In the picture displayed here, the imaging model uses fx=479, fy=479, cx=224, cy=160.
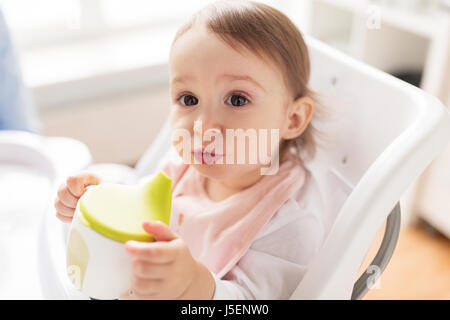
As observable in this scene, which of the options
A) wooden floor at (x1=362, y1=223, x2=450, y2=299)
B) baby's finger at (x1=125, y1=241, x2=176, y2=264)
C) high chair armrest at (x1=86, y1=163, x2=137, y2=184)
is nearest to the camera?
baby's finger at (x1=125, y1=241, x2=176, y2=264)

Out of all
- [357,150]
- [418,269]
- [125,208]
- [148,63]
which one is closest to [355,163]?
[357,150]

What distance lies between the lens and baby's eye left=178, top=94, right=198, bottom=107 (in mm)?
553

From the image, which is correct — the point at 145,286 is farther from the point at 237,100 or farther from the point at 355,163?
the point at 355,163

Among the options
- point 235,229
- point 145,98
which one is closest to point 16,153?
point 235,229

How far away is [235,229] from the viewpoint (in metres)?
0.59

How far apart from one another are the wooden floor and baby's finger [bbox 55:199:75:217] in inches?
33.7

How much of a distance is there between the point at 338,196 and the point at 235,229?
166 mm

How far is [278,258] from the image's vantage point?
54 cm

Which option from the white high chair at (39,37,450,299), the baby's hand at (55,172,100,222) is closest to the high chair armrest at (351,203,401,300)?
the white high chair at (39,37,450,299)

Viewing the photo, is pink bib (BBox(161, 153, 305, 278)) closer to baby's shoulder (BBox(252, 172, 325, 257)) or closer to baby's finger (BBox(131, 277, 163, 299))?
baby's shoulder (BBox(252, 172, 325, 257))

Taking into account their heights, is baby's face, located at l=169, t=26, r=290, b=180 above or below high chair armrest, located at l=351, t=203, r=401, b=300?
above

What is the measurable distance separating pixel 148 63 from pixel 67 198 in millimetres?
1054

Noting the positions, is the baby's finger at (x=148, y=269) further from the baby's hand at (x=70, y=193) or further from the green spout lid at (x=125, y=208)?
the baby's hand at (x=70, y=193)

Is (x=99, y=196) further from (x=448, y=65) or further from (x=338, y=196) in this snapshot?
(x=448, y=65)
